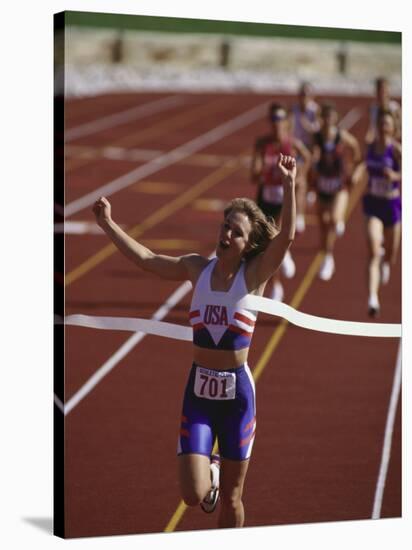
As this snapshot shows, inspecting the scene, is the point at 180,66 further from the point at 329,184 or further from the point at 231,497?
the point at 231,497

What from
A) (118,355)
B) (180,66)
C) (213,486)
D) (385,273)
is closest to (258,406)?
(118,355)

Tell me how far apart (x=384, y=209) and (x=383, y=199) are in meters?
0.09

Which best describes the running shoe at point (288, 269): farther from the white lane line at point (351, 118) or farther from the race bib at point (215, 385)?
the white lane line at point (351, 118)

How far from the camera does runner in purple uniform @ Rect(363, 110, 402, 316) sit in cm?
1223

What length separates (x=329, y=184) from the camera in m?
14.4


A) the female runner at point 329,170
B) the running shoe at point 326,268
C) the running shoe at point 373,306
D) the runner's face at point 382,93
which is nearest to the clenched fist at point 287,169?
the runner's face at point 382,93

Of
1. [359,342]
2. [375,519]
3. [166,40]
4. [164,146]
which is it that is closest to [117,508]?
[375,519]

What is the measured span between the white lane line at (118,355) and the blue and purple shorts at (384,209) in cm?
210

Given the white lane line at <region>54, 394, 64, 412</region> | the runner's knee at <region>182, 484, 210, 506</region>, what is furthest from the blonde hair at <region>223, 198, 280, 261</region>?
the white lane line at <region>54, 394, 64, 412</region>

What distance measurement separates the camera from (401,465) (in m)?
11.0

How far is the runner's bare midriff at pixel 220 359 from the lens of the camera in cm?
864

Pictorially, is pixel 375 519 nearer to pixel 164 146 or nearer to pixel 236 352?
pixel 236 352

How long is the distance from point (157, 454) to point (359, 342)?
3.19 meters

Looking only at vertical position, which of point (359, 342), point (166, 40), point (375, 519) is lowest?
point (375, 519)
